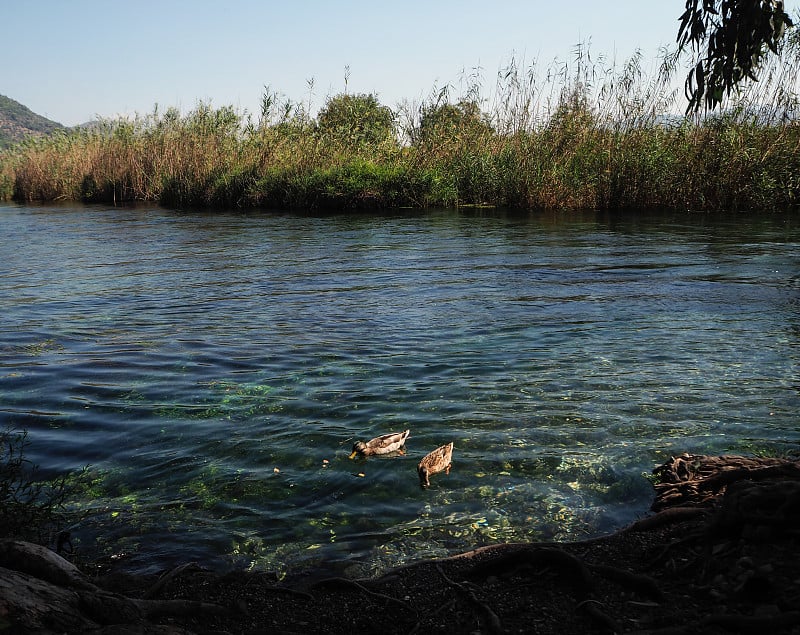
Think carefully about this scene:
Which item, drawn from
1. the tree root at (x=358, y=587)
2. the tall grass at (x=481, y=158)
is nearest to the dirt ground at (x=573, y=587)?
the tree root at (x=358, y=587)

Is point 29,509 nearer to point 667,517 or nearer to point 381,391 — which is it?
point 381,391

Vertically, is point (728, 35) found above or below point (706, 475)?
above

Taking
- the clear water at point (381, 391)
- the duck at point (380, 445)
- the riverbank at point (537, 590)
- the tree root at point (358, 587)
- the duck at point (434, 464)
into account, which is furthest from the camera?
the duck at point (380, 445)

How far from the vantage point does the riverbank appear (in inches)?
108

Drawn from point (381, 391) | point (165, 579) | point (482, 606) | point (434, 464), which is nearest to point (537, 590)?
point (482, 606)

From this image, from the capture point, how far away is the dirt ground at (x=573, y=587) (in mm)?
2834

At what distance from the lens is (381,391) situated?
6.52 m

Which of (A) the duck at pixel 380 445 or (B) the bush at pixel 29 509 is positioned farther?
(A) the duck at pixel 380 445

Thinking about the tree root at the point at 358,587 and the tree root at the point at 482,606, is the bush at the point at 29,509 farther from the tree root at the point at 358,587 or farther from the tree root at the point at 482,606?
the tree root at the point at 482,606

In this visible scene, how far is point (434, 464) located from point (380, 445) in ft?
1.50

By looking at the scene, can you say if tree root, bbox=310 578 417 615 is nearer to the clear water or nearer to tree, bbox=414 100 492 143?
the clear water

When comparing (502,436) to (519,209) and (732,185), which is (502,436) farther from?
(519,209)

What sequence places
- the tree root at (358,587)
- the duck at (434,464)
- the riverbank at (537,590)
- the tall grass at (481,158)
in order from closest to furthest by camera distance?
the riverbank at (537,590) < the tree root at (358,587) < the duck at (434,464) < the tall grass at (481,158)

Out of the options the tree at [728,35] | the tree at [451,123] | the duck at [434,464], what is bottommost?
the duck at [434,464]
